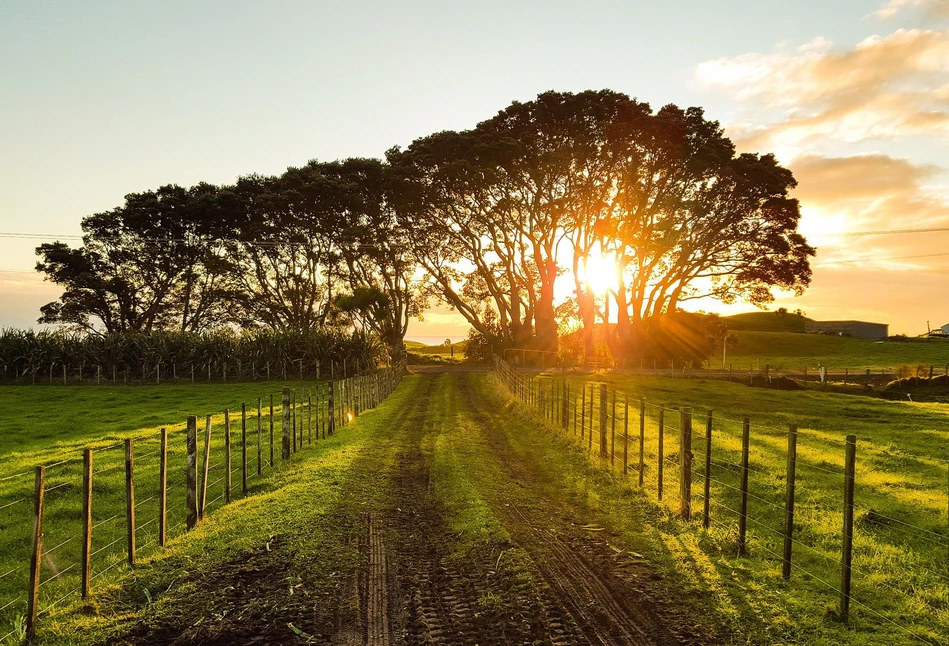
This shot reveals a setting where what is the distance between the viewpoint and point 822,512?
37.9 feet

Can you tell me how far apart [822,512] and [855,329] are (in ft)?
464

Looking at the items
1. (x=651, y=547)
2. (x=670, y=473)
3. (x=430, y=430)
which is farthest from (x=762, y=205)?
(x=651, y=547)

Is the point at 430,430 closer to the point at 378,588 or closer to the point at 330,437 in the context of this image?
the point at 330,437

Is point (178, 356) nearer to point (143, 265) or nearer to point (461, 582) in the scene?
point (143, 265)

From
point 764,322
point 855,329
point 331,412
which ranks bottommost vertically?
point 331,412

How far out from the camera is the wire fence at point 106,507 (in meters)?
7.89

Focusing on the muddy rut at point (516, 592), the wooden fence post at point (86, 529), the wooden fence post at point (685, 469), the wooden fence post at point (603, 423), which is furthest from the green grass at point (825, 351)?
the wooden fence post at point (86, 529)

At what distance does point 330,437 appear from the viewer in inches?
826

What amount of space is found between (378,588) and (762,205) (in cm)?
5107

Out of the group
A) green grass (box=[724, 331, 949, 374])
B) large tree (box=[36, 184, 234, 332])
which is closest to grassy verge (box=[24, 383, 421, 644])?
large tree (box=[36, 184, 234, 332])

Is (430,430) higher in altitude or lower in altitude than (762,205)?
lower

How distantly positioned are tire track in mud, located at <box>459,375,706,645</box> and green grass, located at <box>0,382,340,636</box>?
17.3 ft

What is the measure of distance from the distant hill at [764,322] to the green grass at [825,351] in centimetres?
859

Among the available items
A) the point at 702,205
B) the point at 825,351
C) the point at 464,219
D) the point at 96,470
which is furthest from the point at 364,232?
the point at 825,351
